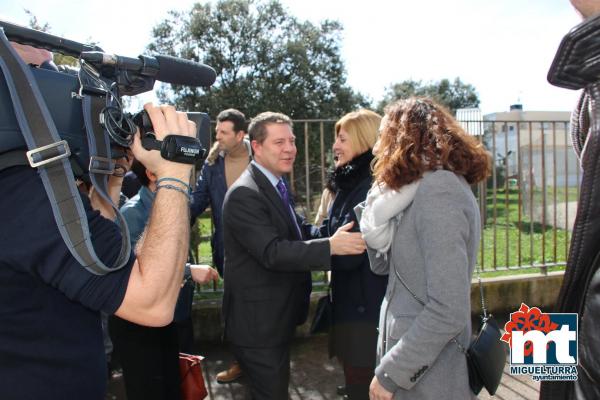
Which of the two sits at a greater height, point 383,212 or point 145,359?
point 383,212

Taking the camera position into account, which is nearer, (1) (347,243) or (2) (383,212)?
(2) (383,212)

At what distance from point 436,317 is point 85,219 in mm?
1190

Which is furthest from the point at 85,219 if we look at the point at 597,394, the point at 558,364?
the point at 558,364

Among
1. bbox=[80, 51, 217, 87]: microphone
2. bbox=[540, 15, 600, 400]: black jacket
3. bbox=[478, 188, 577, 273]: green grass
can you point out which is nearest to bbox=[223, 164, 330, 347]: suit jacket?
bbox=[80, 51, 217, 87]: microphone

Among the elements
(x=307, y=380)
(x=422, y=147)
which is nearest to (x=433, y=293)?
(x=422, y=147)

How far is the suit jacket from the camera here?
2.54 metres

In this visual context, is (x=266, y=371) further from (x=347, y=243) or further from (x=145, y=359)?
(x=347, y=243)

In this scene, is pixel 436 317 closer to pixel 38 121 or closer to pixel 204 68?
pixel 204 68

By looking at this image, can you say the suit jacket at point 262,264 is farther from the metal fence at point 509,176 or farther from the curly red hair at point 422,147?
the metal fence at point 509,176

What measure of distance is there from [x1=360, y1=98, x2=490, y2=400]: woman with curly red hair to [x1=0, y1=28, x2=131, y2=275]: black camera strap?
3.67ft

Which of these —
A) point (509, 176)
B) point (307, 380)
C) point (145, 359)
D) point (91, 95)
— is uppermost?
point (91, 95)

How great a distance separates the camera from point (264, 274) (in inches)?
106

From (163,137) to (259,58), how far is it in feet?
71.1

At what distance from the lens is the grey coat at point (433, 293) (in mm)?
1673
